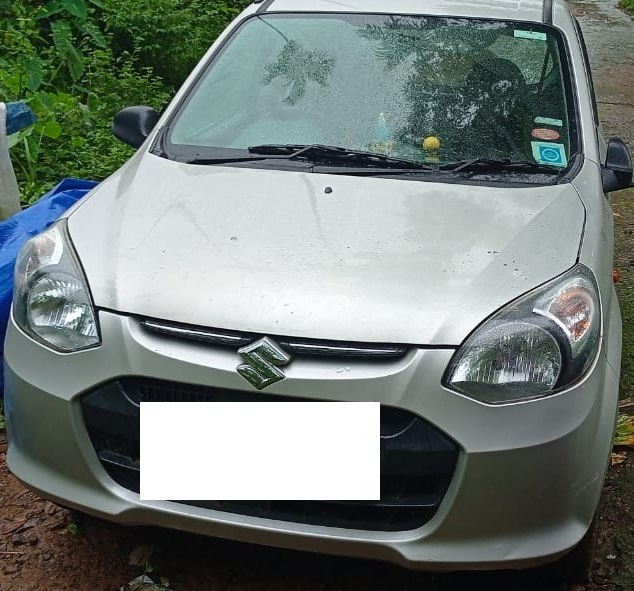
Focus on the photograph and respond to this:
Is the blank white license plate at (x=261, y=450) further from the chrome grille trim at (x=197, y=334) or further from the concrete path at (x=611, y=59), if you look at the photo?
the concrete path at (x=611, y=59)

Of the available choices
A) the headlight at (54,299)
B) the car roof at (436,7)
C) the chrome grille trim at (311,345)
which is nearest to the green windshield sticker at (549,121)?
the car roof at (436,7)

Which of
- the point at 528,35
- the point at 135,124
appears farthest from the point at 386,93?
the point at 135,124

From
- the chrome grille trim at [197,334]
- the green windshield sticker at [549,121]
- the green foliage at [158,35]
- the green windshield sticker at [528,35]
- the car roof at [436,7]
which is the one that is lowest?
the green foliage at [158,35]

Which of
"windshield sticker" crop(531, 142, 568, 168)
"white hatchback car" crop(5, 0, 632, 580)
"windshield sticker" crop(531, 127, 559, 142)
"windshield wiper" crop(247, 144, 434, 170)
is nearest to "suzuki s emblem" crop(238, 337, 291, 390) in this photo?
"white hatchback car" crop(5, 0, 632, 580)

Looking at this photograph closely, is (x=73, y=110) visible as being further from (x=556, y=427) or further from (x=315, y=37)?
(x=556, y=427)

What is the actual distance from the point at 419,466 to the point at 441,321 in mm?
332

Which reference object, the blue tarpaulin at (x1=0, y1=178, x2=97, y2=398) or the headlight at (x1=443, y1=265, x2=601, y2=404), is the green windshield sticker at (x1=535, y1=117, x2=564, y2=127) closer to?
the headlight at (x1=443, y1=265, x2=601, y2=404)

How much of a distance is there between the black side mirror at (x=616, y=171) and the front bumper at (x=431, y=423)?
94cm

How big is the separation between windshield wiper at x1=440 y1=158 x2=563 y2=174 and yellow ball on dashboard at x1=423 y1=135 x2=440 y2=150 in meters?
0.11

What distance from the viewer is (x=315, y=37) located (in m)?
3.41

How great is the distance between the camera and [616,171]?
9.79 ft

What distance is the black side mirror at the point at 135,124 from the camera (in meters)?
3.25

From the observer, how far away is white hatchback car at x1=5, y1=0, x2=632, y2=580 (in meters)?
2.02

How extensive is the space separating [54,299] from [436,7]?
2.02m
